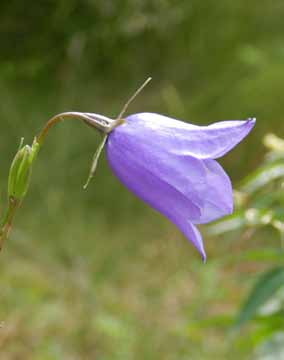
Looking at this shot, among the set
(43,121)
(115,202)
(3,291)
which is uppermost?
(43,121)

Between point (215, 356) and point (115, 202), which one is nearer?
point (215, 356)

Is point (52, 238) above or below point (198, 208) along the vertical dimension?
below

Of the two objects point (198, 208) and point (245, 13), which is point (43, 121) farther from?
point (198, 208)

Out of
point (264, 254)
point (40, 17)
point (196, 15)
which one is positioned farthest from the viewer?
point (196, 15)

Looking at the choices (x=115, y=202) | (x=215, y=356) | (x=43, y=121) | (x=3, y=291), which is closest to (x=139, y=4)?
(x=43, y=121)

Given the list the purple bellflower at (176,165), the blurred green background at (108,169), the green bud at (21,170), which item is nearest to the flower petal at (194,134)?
the purple bellflower at (176,165)

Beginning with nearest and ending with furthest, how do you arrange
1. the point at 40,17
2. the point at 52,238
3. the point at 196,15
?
the point at 40,17 < the point at 52,238 < the point at 196,15

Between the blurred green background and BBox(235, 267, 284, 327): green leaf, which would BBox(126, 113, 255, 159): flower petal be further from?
the blurred green background
